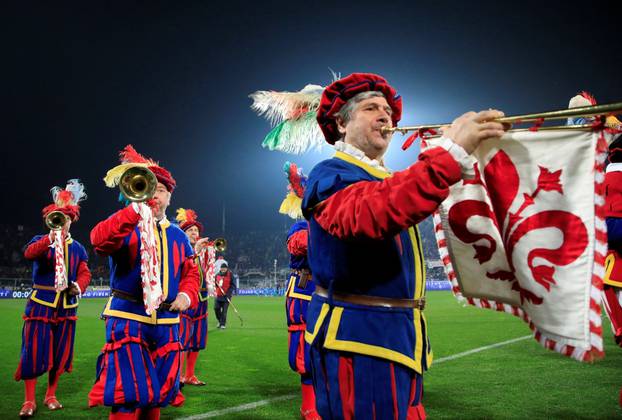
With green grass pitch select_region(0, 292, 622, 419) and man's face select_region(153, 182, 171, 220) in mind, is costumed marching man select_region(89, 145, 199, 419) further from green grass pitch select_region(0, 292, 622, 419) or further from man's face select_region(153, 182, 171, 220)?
green grass pitch select_region(0, 292, 622, 419)

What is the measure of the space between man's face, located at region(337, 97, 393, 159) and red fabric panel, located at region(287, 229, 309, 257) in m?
3.35

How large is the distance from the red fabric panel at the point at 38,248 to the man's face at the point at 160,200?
2.81 meters

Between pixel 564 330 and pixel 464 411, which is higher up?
pixel 564 330

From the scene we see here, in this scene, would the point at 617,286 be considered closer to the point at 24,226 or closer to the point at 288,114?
the point at 288,114

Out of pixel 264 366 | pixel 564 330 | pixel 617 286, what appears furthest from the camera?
pixel 264 366

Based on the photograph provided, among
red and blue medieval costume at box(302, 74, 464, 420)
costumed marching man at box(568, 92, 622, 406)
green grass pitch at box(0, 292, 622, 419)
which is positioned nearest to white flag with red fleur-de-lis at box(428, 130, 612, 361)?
red and blue medieval costume at box(302, 74, 464, 420)

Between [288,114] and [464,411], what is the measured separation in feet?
12.1

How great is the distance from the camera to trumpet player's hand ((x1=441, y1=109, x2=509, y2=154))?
77.0 inches

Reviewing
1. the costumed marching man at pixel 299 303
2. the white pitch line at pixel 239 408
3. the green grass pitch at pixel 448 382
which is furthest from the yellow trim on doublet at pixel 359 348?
the white pitch line at pixel 239 408

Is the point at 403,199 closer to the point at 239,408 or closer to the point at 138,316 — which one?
the point at 138,316

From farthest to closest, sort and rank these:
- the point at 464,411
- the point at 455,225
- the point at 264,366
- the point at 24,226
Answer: the point at 24,226
the point at 264,366
the point at 464,411
the point at 455,225

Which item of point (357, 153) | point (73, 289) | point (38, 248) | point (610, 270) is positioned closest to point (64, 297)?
point (73, 289)

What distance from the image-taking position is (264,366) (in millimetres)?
9359

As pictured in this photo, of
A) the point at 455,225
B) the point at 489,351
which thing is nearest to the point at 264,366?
the point at 489,351
